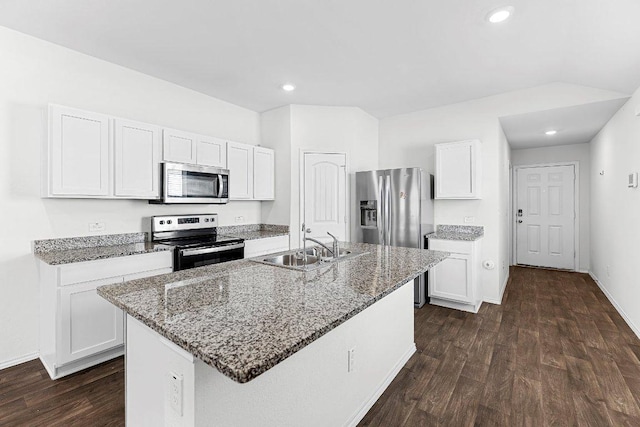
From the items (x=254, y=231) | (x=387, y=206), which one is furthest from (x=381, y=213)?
(x=254, y=231)

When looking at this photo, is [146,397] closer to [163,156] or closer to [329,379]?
[329,379]

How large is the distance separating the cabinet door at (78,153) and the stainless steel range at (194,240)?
69 centimetres

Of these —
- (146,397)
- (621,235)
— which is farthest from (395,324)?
(621,235)

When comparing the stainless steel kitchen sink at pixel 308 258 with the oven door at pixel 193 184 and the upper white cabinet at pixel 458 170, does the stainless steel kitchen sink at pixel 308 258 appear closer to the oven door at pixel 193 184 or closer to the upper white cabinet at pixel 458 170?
the oven door at pixel 193 184

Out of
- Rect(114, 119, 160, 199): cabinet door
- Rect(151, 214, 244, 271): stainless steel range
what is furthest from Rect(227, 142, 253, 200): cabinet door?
Rect(114, 119, 160, 199): cabinet door

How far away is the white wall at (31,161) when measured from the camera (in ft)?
7.82

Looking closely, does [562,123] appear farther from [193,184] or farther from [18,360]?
[18,360]

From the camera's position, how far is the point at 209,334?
2.99 feet

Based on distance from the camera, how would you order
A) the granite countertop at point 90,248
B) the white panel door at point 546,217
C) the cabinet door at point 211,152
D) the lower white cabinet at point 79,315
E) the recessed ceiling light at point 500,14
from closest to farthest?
the recessed ceiling light at point 500,14 < the lower white cabinet at point 79,315 < the granite countertop at point 90,248 < the cabinet door at point 211,152 < the white panel door at point 546,217

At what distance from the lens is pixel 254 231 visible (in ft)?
14.0

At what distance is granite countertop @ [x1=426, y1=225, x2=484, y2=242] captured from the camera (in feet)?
12.2

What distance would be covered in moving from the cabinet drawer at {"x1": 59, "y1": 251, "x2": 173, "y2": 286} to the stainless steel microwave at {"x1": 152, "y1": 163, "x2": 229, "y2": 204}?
618 millimetres

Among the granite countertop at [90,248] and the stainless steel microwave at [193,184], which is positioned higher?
the stainless steel microwave at [193,184]

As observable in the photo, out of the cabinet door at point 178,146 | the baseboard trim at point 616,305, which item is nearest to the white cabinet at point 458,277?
the baseboard trim at point 616,305
